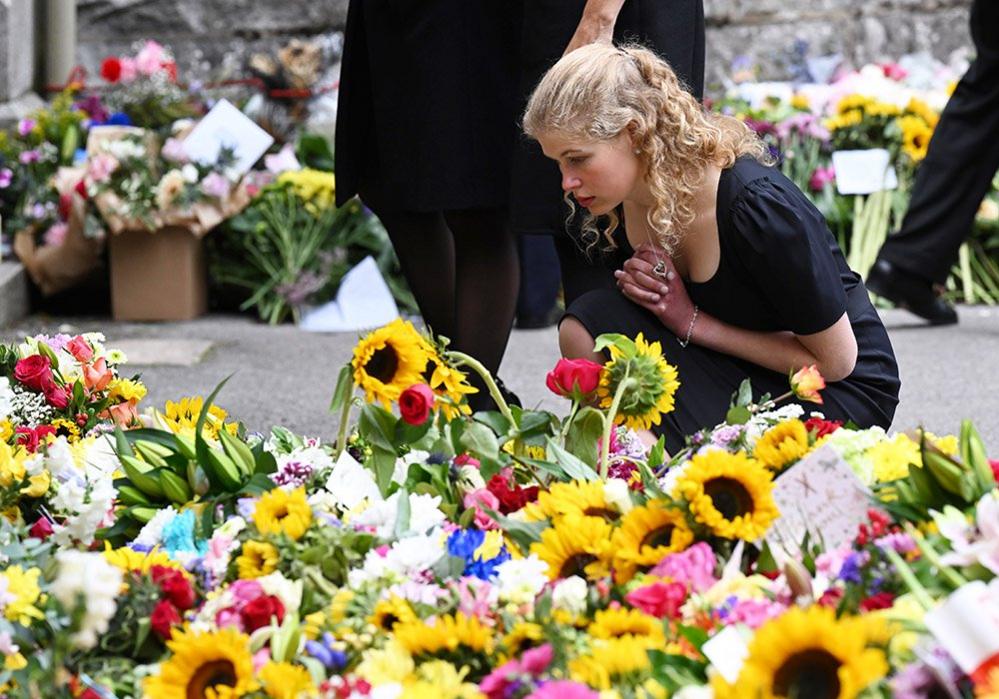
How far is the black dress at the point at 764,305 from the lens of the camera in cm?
250

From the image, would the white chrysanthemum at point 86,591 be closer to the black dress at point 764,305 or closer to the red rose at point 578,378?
the red rose at point 578,378

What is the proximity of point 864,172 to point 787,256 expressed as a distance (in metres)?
3.49

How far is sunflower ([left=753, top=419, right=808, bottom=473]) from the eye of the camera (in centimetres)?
175

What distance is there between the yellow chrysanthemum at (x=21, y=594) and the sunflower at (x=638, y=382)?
73cm

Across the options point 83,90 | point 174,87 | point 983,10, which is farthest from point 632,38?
point 83,90

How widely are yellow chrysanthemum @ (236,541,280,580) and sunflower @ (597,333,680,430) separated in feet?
1.67

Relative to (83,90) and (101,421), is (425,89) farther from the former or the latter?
(83,90)

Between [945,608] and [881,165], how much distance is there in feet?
15.6

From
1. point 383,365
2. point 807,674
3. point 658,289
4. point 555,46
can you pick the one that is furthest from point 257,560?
point 555,46

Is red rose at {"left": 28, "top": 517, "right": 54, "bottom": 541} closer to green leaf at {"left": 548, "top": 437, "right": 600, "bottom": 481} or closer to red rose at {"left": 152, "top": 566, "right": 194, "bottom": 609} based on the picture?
red rose at {"left": 152, "top": 566, "right": 194, "bottom": 609}

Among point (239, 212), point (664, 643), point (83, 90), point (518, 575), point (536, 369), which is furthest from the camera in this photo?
point (83, 90)

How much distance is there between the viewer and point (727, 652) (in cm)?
136

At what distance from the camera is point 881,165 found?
5.83 metres

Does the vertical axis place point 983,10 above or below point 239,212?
above
